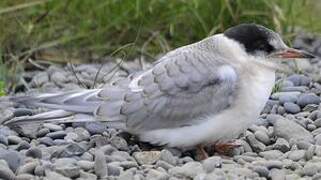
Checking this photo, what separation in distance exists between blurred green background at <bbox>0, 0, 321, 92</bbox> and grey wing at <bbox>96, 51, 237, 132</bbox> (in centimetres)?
276

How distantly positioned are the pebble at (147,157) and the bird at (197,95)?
13 cm

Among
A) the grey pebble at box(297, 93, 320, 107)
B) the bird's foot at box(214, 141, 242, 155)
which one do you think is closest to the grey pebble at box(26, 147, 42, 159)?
the bird's foot at box(214, 141, 242, 155)

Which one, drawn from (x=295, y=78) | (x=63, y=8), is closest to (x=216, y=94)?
(x=295, y=78)

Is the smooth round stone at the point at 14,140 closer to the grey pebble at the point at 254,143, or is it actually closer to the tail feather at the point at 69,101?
the tail feather at the point at 69,101

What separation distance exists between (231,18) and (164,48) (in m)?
0.62

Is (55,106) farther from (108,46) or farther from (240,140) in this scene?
(108,46)

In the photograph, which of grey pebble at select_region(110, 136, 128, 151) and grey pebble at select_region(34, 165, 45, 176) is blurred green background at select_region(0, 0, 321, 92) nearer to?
grey pebble at select_region(110, 136, 128, 151)

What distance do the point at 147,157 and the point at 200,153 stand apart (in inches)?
12.0

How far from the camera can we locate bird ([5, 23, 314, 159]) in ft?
14.8

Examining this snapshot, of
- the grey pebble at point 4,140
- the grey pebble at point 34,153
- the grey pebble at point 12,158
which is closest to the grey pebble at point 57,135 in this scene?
the grey pebble at point 4,140

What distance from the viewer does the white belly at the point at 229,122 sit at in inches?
176

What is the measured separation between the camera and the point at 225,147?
470 cm

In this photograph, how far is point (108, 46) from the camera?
25.1ft

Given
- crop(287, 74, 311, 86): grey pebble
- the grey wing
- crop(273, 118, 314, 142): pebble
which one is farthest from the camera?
crop(287, 74, 311, 86): grey pebble
